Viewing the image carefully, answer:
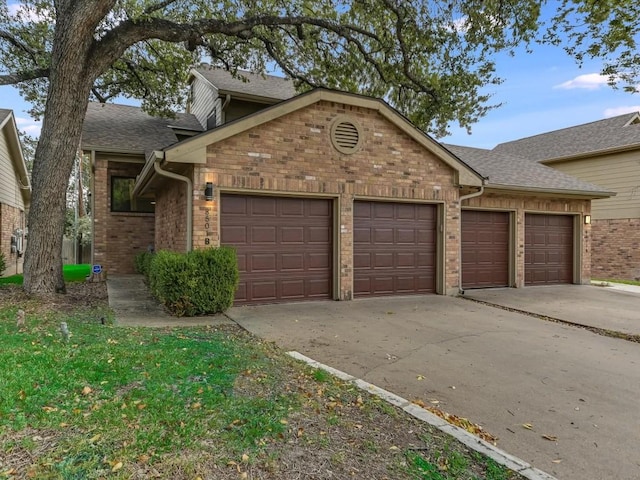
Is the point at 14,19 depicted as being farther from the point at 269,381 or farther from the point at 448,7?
the point at 269,381

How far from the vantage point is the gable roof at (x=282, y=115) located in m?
7.68

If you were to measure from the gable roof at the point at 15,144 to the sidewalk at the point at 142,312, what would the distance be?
10.2 m

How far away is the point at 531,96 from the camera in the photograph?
12898mm

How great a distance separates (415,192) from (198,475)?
27.8 ft

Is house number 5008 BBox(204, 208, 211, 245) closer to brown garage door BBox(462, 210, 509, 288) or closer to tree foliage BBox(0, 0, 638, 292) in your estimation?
tree foliage BBox(0, 0, 638, 292)

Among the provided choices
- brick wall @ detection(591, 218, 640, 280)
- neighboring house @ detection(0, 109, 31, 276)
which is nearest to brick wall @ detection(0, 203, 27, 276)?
neighboring house @ detection(0, 109, 31, 276)

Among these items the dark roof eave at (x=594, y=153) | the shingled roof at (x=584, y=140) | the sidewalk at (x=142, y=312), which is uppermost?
the shingled roof at (x=584, y=140)

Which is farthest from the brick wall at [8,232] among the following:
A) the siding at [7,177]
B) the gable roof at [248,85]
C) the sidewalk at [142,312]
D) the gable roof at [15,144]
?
the gable roof at [248,85]

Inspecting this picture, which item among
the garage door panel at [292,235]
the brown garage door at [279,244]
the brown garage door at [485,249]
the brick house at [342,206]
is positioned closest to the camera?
the brick house at [342,206]

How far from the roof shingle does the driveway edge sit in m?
8.46

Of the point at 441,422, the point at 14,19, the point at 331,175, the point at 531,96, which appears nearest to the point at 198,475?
the point at 441,422

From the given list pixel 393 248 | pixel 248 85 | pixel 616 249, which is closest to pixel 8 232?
pixel 248 85

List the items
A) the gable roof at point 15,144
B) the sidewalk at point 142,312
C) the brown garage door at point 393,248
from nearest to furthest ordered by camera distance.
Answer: the sidewalk at point 142,312 < the brown garage door at point 393,248 < the gable roof at point 15,144

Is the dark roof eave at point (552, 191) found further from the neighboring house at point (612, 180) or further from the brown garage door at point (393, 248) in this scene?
the neighboring house at point (612, 180)
